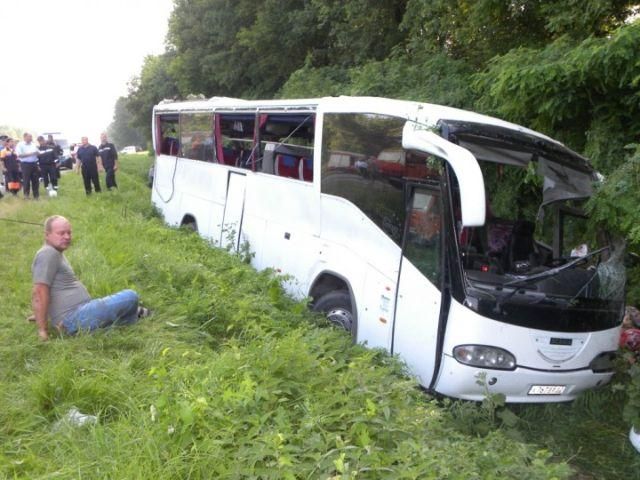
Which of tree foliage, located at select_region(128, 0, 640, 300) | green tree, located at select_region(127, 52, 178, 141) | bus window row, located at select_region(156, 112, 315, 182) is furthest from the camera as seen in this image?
green tree, located at select_region(127, 52, 178, 141)

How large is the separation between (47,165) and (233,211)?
9904 mm

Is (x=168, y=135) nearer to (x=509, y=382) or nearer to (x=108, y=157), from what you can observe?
(x=108, y=157)

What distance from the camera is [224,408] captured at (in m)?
3.29

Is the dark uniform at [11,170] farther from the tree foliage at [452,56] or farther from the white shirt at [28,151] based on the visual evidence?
the tree foliage at [452,56]

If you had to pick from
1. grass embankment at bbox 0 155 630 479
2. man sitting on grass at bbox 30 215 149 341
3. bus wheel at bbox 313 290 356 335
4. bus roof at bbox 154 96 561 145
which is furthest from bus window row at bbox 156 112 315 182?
man sitting on grass at bbox 30 215 149 341

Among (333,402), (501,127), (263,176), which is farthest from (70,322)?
(501,127)

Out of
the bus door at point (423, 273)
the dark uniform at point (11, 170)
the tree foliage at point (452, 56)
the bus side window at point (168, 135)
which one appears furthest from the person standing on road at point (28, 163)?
the bus door at point (423, 273)

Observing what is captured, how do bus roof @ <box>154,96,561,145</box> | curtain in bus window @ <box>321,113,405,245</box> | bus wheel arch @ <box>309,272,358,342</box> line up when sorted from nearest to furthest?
bus roof @ <box>154,96,561,145</box> → curtain in bus window @ <box>321,113,405,245</box> → bus wheel arch @ <box>309,272,358,342</box>

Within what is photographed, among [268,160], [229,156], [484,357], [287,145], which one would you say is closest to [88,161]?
[229,156]

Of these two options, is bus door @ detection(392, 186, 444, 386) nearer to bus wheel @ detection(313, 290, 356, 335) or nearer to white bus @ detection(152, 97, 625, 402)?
white bus @ detection(152, 97, 625, 402)

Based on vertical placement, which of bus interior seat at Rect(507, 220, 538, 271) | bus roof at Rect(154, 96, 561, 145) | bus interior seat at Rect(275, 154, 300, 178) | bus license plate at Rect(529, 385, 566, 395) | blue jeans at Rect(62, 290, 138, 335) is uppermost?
bus roof at Rect(154, 96, 561, 145)

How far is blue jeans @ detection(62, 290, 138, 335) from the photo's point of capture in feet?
16.1

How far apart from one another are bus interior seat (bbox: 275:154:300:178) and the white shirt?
9732mm

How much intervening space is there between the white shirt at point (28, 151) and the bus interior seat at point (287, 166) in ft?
31.9
